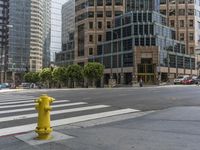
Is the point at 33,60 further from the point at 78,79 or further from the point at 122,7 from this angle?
the point at 78,79

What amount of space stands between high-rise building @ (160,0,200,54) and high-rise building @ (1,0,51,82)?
4562cm

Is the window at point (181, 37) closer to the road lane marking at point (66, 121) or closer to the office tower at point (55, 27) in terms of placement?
the office tower at point (55, 27)

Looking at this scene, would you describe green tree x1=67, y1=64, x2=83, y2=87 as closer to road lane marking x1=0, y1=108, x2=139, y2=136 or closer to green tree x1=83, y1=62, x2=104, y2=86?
green tree x1=83, y1=62, x2=104, y2=86

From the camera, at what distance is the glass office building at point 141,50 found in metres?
80.9

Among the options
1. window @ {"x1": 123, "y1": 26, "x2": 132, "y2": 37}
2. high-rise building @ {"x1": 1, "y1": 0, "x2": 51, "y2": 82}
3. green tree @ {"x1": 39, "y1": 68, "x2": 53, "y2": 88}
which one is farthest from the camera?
high-rise building @ {"x1": 1, "y1": 0, "x2": 51, "y2": 82}

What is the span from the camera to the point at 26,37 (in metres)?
128

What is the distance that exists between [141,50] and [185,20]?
26228 mm

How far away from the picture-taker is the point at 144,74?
80.8 m

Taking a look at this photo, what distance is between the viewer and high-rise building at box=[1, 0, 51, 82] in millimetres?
114963

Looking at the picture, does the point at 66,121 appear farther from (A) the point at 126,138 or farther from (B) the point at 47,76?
(B) the point at 47,76

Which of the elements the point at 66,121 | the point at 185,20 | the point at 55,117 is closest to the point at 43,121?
the point at 66,121

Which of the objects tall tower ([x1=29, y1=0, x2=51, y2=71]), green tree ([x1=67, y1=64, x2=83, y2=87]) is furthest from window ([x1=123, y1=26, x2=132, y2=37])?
tall tower ([x1=29, y1=0, x2=51, y2=71])

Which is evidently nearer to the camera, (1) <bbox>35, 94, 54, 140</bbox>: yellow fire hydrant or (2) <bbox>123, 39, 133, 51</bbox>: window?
(1) <bbox>35, 94, 54, 140</bbox>: yellow fire hydrant

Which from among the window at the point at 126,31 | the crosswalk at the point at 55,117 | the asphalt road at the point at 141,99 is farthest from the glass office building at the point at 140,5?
the crosswalk at the point at 55,117
